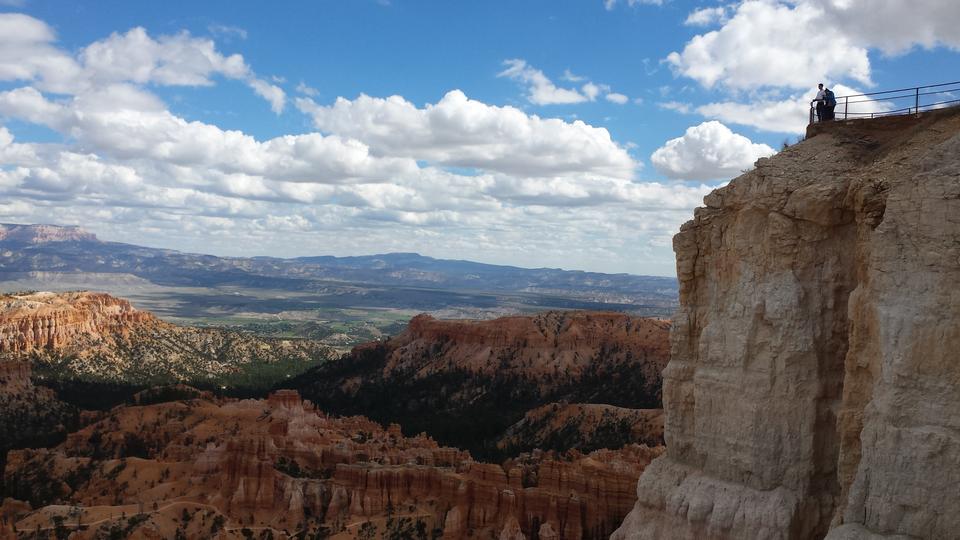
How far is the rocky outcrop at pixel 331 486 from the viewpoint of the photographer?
39.1 metres

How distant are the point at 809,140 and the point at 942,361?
8.18 meters

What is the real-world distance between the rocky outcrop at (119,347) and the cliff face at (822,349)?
10778 centimetres

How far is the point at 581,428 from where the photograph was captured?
71.8 m

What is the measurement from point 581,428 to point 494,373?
36308 mm

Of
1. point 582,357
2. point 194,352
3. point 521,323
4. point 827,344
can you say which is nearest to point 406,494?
point 827,344

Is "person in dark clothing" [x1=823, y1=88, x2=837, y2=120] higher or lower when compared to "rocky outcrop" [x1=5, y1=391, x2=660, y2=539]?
higher

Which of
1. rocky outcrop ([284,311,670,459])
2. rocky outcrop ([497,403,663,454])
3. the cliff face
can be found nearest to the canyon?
rocky outcrop ([497,403,663,454])

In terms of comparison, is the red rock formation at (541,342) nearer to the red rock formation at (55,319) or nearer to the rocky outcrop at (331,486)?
the rocky outcrop at (331,486)

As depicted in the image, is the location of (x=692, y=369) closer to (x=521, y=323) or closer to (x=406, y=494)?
(x=406, y=494)

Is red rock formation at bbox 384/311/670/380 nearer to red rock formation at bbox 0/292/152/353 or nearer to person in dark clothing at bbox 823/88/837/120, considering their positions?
red rock formation at bbox 0/292/152/353

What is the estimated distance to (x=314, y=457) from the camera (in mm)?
51719

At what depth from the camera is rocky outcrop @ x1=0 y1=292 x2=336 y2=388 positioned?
118662 millimetres

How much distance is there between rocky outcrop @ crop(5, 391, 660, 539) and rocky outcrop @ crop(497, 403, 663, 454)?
40.4ft

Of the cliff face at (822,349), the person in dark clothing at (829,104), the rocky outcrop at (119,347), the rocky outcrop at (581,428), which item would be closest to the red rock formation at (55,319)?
the rocky outcrop at (119,347)
